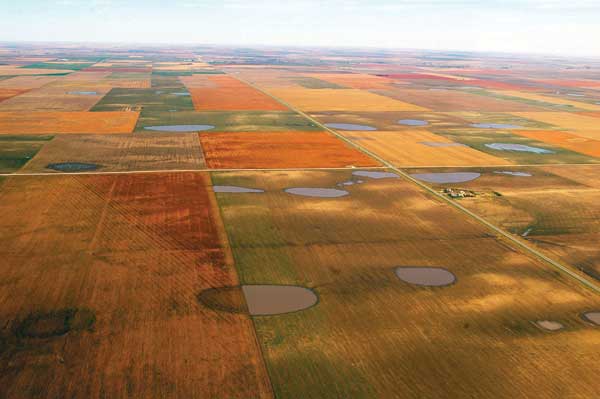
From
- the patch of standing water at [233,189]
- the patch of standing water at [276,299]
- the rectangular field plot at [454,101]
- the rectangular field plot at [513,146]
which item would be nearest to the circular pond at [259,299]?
the patch of standing water at [276,299]

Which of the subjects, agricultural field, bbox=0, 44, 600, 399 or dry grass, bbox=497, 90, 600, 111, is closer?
agricultural field, bbox=0, 44, 600, 399

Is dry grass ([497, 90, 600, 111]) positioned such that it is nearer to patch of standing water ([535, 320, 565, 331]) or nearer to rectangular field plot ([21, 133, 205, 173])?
rectangular field plot ([21, 133, 205, 173])

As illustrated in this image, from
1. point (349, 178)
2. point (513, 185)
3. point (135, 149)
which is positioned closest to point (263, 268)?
point (349, 178)

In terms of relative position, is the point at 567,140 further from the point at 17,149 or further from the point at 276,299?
the point at 17,149

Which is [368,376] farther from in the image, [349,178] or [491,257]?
[349,178]

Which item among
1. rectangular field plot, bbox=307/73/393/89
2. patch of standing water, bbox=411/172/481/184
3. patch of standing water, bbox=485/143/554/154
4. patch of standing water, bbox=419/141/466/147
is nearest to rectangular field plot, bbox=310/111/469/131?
patch of standing water, bbox=419/141/466/147

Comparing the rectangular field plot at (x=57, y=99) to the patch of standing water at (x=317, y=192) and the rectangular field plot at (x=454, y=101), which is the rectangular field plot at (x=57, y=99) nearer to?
the patch of standing water at (x=317, y=192)
